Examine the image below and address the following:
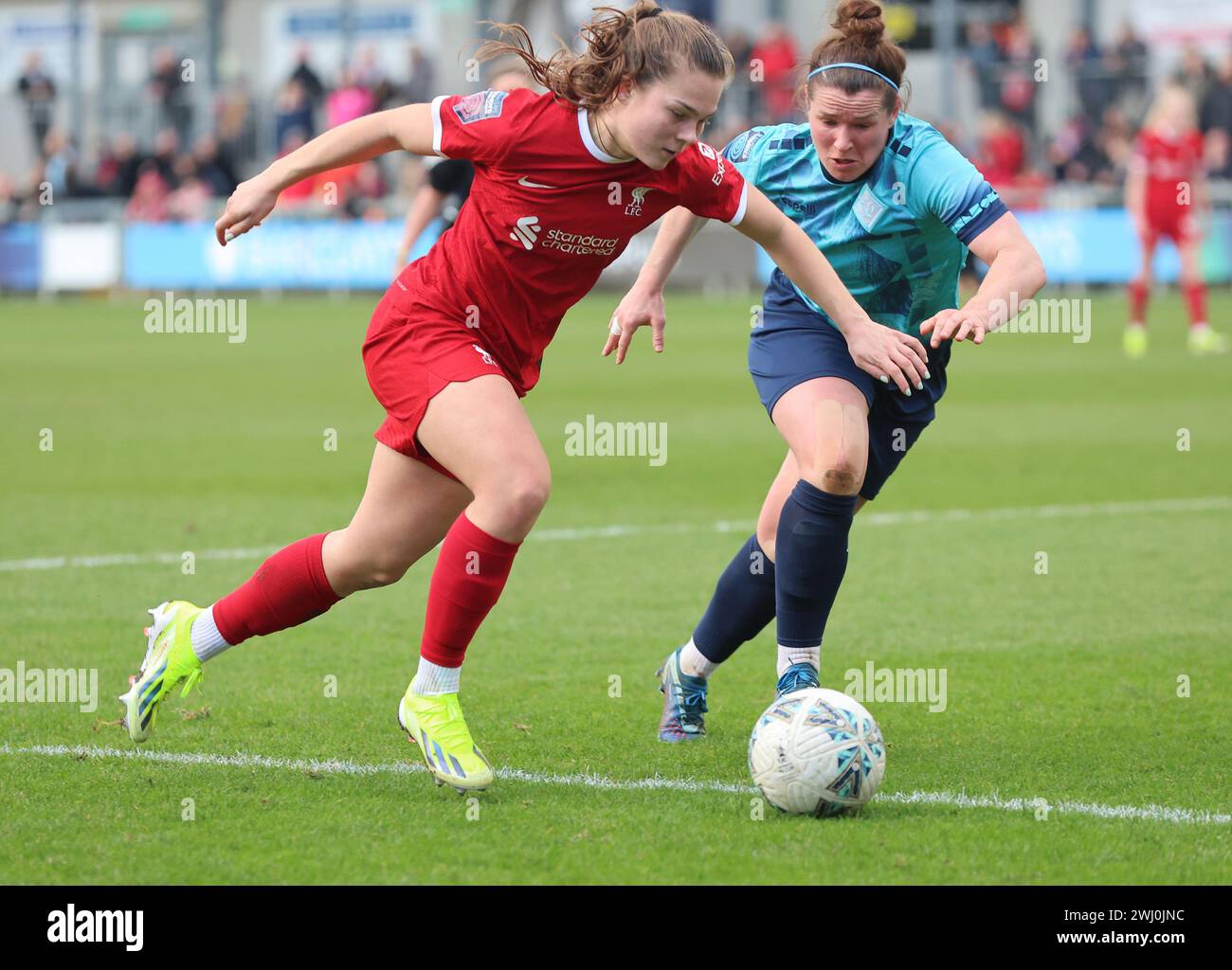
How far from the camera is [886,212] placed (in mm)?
5211

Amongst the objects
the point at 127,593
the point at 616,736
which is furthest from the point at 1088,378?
the point at 616,736

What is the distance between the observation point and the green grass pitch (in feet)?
13.5

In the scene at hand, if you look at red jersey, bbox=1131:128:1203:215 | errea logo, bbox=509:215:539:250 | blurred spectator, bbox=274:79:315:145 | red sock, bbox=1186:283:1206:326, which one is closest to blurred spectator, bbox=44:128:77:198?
blurred spectator, bbox=274:79:315:145

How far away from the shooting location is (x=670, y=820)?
14.2 feet

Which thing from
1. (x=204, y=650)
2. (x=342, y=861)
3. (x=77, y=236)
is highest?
(x=77, y=236)

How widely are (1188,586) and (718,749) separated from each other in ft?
10.6

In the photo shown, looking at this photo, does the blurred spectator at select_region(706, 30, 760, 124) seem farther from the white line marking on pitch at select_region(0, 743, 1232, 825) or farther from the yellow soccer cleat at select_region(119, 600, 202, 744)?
the white line marking on pitch at select_region(0, 743, 1232, 825)

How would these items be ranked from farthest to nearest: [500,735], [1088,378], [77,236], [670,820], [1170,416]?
[77,236]
[1088,378]
[1170,416]
[500,735]
[670,820]

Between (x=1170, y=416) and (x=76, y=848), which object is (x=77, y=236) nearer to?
(x=1170, y=416)

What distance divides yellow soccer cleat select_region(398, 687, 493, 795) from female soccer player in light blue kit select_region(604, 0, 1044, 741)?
0.87m

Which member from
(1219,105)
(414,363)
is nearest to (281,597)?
(414,363)

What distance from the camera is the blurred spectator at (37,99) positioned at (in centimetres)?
3462

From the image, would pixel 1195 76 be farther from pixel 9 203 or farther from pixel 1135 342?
pixel 9 203

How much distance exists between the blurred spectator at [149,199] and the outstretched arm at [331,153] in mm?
24890
